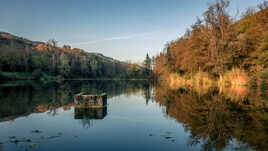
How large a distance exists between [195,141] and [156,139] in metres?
1.58

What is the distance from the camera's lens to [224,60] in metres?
32.1

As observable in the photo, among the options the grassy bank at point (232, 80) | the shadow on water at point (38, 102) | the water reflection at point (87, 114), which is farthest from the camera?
the grassy bank at point (232, 80)

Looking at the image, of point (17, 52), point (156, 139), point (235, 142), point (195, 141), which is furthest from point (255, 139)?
point (17, 52)

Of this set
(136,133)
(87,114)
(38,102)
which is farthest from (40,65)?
(136,133)

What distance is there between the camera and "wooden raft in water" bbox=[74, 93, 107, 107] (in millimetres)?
13305

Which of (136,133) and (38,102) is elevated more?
(38,102)

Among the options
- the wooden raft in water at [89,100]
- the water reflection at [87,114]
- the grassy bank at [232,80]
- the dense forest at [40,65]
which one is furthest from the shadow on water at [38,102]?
the dense forest at [40,65]

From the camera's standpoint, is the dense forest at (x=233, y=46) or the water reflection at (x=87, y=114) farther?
the dense forest at (x=233, y=46)

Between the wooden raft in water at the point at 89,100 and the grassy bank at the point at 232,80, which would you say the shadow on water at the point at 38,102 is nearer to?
the wooden raft in water at the point at 89,100

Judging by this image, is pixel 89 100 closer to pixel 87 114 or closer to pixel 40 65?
pixel 87 114

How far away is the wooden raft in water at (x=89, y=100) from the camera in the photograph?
43.7ft

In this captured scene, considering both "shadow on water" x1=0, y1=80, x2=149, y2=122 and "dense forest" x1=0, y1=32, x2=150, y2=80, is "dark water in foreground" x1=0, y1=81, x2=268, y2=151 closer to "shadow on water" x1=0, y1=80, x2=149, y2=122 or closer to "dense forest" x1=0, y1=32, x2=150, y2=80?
"shadow on water" x1=0, y1=80, x2=149, y2=122

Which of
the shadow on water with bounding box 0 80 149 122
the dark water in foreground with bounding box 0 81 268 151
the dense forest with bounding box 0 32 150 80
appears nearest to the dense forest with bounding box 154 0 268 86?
the shadow on water with bounding box 0 80 149 122

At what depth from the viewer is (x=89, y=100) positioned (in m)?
13.4
